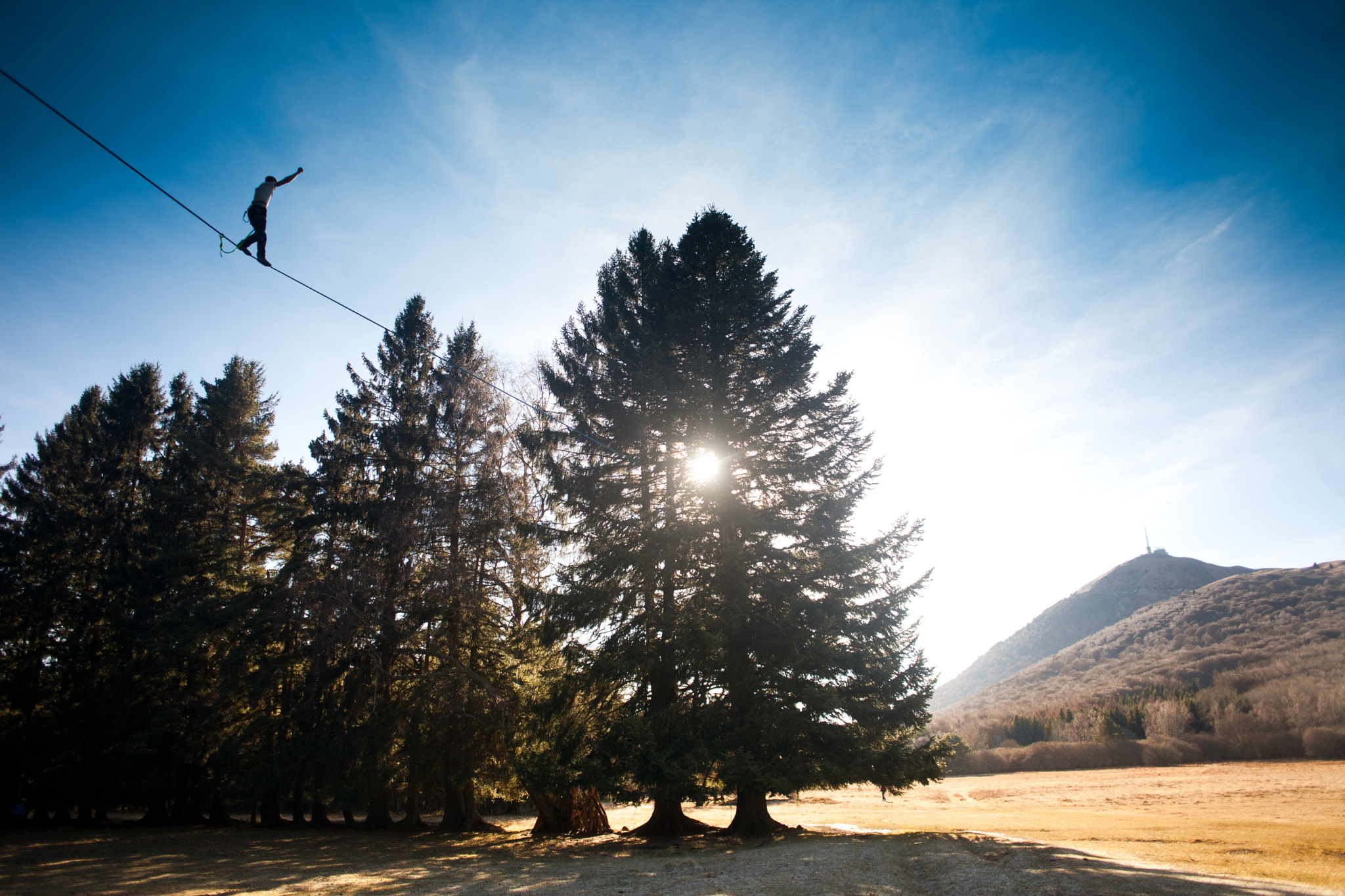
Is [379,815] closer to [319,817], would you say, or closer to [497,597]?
[319,817]

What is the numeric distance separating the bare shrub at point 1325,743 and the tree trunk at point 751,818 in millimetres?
55830

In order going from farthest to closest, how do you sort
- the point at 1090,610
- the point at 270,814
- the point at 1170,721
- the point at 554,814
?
the point at 1090,610, the point at 1170,721, the point at 270,814, the point at 554,814

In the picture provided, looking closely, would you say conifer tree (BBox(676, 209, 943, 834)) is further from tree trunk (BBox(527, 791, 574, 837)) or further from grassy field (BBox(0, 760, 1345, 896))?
tree trunk (BBox(527, 791, 574, 837))

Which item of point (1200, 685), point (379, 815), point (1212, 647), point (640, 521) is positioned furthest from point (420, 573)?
point (1212, 647)

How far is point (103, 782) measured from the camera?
19.3 meters

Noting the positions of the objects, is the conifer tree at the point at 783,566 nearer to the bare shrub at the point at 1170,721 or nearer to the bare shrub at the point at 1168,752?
the bare shrub at the point at 1168,752

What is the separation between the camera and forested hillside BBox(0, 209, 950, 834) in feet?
41.4

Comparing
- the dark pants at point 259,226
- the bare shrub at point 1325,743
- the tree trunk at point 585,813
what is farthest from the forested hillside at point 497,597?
the bare shrub at point 1325,743

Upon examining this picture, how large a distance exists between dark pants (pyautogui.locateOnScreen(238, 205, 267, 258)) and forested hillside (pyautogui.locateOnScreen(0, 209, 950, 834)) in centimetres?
820

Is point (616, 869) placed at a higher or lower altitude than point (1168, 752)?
higher

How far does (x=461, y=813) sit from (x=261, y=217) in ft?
58.0

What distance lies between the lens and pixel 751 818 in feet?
42.3

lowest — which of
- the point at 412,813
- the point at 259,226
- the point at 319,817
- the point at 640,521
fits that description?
the point at 319,817

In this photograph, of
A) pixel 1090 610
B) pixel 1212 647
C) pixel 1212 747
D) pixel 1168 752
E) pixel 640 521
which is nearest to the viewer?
pixel 640 521
